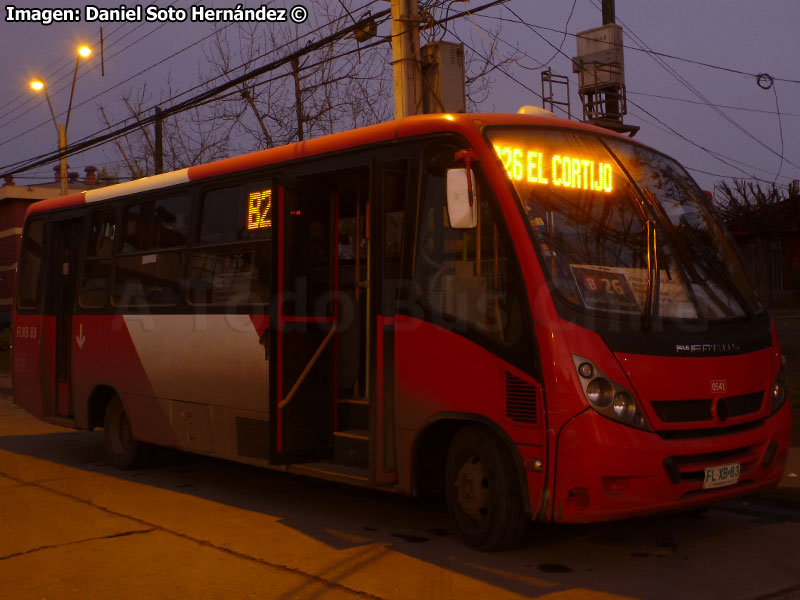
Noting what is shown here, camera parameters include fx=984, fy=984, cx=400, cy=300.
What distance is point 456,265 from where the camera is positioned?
6.68m

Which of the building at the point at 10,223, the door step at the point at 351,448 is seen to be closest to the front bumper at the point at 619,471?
the door step at the point at 351,448

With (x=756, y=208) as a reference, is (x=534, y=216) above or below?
below

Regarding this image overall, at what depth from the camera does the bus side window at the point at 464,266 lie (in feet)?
20.8

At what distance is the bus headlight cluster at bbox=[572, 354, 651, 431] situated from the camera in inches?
232

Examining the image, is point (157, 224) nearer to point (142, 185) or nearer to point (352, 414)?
point (142, 185)

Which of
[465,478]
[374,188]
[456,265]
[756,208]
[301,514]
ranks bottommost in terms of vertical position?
[301,514]

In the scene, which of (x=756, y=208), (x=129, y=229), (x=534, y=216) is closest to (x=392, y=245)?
(x=534, y=216)

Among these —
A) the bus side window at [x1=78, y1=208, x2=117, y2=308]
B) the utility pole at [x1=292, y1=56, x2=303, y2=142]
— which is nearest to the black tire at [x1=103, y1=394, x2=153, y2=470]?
the bus side window at [x1=78, y1=208, x2=117, y2=308]

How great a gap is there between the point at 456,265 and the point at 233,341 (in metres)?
2.72

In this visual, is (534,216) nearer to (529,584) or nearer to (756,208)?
(529,584)

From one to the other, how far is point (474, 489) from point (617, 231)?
1972mm

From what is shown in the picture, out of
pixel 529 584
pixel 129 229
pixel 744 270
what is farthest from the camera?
pixel 129 229

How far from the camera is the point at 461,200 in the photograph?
6305mm

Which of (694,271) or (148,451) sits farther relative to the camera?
(148,451)
